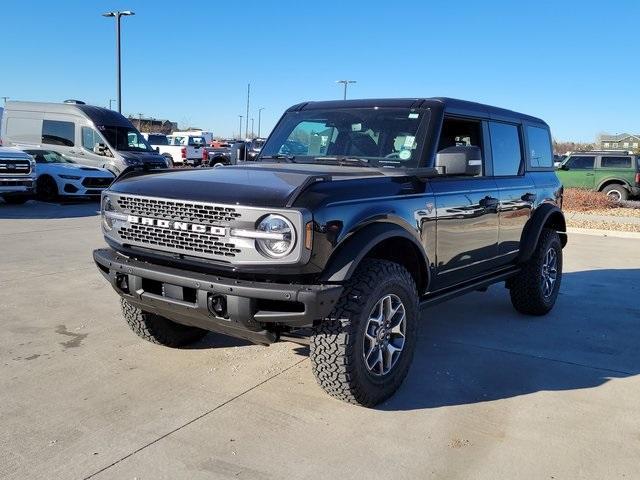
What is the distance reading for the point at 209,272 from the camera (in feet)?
10.8

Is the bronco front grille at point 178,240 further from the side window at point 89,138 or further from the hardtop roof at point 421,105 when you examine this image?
the side window at point 89,138

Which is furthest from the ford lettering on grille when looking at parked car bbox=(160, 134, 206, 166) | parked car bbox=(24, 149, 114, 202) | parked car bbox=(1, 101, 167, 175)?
parked car bbox=(160, 134, 206, 166)

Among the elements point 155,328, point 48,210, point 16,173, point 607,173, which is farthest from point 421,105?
point 607,173

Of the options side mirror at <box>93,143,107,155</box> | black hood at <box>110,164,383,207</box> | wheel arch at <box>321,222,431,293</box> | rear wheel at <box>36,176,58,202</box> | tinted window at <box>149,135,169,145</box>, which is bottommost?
rear wheel at <box>36,176,58,202</box>

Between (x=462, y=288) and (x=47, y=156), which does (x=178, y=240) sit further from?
(x=47, y=156)

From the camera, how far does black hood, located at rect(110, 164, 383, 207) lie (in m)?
3.13

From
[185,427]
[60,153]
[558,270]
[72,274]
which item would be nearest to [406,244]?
[185,427]

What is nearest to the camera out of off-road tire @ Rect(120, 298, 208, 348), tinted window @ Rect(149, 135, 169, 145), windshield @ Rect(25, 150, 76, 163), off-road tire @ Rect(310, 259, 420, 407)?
off-road tire @ Rect(310, 259, 420, 407)

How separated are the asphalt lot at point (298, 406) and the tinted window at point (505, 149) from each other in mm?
1424

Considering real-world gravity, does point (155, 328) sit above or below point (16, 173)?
below

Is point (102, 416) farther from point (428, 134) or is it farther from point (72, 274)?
point (72, 274)

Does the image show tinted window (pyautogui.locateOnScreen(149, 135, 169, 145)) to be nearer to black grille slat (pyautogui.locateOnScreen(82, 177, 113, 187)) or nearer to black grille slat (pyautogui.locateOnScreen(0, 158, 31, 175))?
black grille slat (pyautogui.locateOnScreen(82, 177, 113, 187))

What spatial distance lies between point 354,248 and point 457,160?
116 centimetres

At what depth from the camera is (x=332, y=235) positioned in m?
3.15
